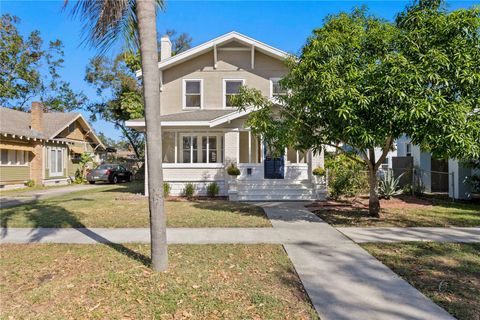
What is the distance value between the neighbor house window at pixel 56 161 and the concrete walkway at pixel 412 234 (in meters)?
23.6

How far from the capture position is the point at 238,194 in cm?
1398

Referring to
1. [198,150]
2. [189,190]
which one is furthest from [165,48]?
[189,190]

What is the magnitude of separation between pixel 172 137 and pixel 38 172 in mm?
12806

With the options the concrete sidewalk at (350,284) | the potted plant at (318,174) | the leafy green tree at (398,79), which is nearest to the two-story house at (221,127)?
the potted plant at (318,174)

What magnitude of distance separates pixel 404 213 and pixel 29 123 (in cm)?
2636

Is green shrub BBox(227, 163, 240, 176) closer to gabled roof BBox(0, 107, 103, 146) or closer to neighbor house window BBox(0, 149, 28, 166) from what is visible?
gabled roof BBox(0, 107, 103, 146)

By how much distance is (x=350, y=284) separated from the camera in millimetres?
4617

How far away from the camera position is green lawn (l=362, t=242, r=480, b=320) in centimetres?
405

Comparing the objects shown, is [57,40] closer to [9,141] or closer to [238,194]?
[9,141]

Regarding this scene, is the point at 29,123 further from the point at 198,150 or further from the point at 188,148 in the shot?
the point at 198,150

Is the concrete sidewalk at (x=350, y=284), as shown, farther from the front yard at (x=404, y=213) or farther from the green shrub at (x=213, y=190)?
the green shrub at (x=213, y=190)

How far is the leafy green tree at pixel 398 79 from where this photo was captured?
22.1 feet

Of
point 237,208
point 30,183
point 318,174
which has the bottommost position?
point 237,208

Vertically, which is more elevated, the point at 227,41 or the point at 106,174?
the point at 227,41
